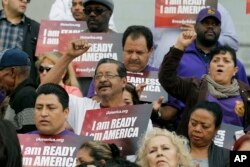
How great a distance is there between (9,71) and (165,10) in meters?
2.18

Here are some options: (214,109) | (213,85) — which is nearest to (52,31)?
(213,85)

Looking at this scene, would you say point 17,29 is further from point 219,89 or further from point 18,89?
point 219,89

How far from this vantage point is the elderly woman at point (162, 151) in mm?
8523

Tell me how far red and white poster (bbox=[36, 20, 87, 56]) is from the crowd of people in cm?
26

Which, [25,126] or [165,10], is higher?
[165,10]

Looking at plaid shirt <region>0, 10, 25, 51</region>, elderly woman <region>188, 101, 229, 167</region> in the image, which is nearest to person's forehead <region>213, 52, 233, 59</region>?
elderly woman <region>188, 101, 229, 167</region>

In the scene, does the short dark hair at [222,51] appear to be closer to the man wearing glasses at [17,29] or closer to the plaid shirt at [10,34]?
the man wearing glasses at [17,29]

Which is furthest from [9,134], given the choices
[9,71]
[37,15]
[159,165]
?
[37,15]

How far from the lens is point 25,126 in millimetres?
9555

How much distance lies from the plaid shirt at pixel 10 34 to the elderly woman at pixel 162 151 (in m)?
3.47

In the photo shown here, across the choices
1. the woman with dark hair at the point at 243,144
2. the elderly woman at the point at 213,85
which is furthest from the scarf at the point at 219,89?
the woman with dark hair at the point at 243,144

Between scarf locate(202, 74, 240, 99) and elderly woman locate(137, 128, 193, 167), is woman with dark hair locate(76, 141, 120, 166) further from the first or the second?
scarf locate(202, 74, 240, 99)

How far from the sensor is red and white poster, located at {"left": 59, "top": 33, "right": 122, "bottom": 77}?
11.3 meters

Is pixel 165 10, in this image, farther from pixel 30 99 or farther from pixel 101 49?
pixel 30 99
